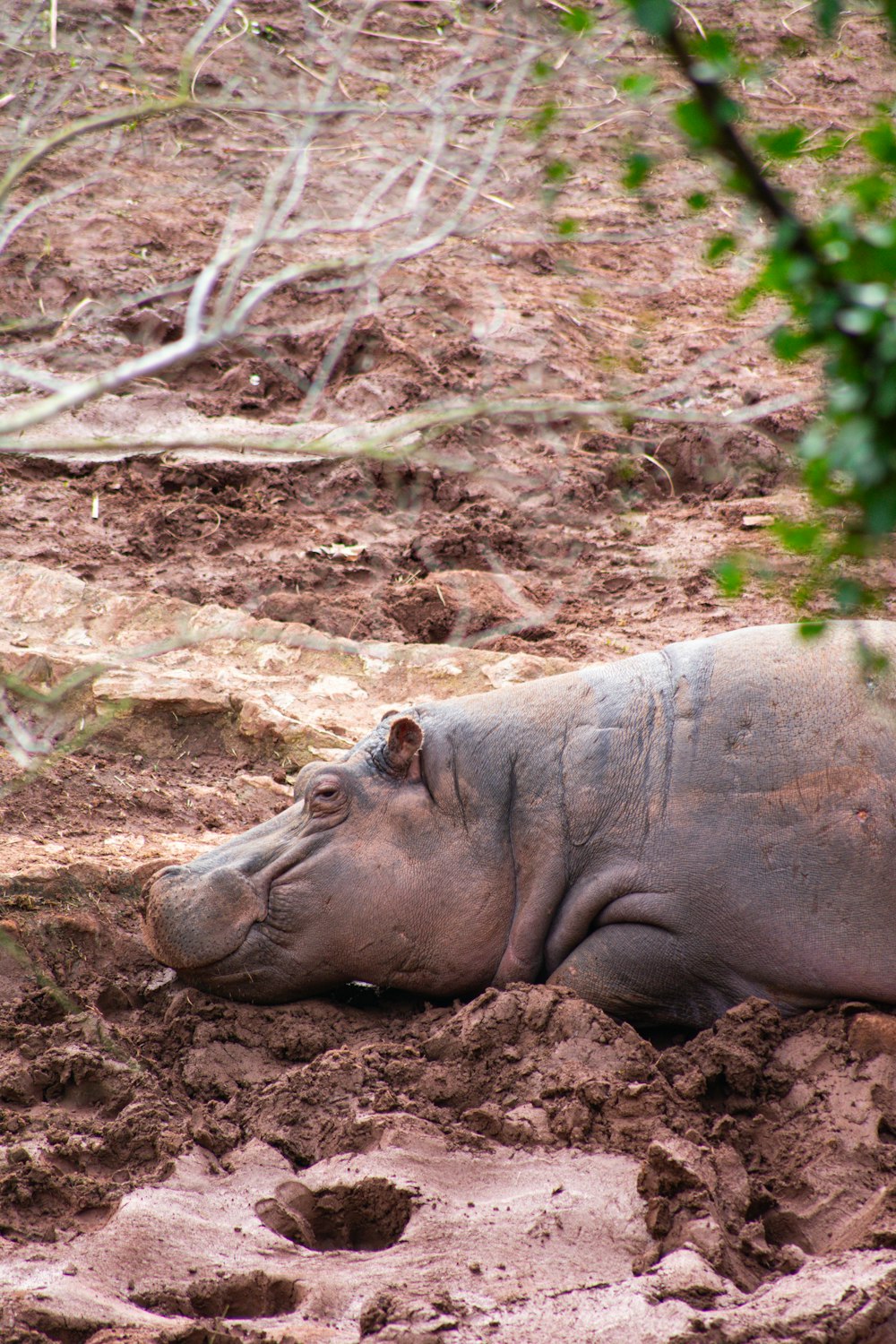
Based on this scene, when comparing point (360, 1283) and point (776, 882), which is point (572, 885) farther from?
point (360, 1283)

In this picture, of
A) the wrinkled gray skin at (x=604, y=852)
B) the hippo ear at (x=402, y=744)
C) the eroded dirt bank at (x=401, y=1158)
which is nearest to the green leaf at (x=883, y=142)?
the eroded dirt bank at (x=401, y=1158)

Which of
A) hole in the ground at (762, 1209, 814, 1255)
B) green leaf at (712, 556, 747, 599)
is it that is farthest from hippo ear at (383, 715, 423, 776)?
green leaf at (712, 556, 747, 599)

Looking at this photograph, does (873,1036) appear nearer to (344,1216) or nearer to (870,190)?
(344,1216)

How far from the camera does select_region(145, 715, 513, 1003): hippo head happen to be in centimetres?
423

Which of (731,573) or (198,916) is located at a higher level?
(731,573)

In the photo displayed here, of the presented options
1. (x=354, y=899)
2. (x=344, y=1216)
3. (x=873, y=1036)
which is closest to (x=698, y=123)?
(x=344, y=1216)

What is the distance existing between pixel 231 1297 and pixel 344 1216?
17.3 inches

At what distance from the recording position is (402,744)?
171 inches

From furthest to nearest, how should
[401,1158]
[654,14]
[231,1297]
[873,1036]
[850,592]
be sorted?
[873,1036]
[401,1158]
[231,1297]
[850,592]
[654,14]

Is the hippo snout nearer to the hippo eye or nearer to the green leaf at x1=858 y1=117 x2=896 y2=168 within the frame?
the hippo eye

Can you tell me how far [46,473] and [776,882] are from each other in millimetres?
5169

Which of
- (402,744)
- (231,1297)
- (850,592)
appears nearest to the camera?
(850,592)

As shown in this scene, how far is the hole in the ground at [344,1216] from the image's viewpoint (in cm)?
306

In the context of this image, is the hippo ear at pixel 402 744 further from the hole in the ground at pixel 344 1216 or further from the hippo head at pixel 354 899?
the hole in the ground at pixel 344 1216
